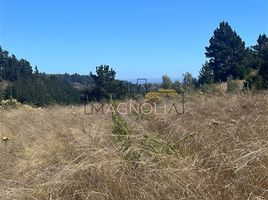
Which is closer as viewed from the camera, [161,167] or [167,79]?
[161,167]

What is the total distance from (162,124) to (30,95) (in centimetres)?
2283

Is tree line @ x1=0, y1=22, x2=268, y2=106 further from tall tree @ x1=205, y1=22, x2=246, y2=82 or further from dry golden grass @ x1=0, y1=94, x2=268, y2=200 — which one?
dry golden grass @ x1=0, y1=94, x2=268, y2=200

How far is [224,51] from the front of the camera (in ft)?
106

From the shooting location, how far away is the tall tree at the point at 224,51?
1210 inches

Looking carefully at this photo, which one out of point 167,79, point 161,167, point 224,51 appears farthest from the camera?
point 224,51

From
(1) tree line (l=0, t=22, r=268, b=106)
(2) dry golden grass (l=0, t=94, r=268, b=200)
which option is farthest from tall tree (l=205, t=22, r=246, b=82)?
(2) dry golden grass (l=0, t=94, r=268, b=200)

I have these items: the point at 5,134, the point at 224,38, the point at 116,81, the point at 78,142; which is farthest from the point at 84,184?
the point at 224,38

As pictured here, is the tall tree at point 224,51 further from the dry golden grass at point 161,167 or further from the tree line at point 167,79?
the dry golden grass at point 161,167

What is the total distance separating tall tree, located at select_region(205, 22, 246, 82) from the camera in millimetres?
30734

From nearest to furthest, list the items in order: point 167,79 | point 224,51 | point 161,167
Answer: point 161,167, point 167,79, point 224,51

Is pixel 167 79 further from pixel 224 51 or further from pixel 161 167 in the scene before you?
pixel 161 167

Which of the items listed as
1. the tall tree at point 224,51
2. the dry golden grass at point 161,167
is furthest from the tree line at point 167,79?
the dry golden grass at point 161,167

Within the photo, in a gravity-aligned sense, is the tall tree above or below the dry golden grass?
above

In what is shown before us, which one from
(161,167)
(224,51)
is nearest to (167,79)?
(224,51)
